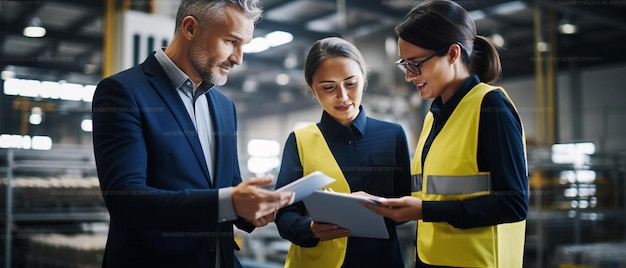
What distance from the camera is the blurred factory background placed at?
3.81 m

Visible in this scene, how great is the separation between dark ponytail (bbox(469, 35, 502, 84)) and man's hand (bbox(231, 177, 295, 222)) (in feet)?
2.27

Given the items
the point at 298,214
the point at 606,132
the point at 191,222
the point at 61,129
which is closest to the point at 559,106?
the point at 606,132

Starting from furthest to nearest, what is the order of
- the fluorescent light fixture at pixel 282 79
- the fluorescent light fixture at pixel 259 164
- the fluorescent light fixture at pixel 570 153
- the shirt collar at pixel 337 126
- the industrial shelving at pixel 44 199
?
the fluorescent light fixture at pixel 282 79 < the fluorescent light fixture at pixel 259 164 < the fluorescent light fixture at pixel 570 153 < the industrial shelving at pixel 44 199 < the shirt collar at pixel 337 126

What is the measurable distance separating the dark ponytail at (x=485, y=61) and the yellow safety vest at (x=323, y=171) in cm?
50

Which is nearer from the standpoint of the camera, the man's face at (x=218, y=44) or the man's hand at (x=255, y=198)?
the man's hand at (x=255, y=198)

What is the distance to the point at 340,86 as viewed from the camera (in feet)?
5.65

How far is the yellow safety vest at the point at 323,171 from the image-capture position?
173cm

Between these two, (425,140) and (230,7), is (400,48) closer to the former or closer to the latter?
(425,140)

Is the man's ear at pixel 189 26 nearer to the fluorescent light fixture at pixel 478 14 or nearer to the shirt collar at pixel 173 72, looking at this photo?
the shirt collar at pixel 173 72

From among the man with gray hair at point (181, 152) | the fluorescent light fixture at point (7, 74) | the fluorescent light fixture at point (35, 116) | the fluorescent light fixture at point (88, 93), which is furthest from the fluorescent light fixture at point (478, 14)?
the fluorescent light fixture at point (7, 74)

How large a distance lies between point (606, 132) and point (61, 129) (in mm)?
6303

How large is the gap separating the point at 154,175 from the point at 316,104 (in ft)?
11.6

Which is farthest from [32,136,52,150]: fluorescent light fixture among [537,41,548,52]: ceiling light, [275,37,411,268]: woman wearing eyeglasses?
[537,41,548,52]: ceiling light

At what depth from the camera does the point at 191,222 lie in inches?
53.4
